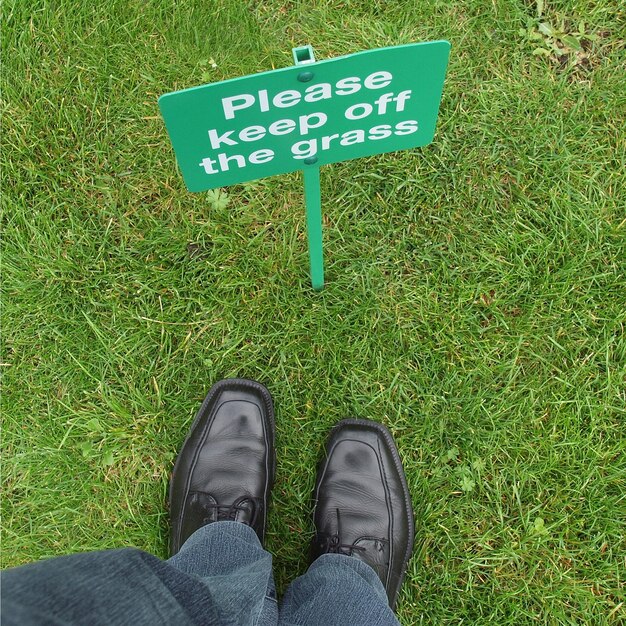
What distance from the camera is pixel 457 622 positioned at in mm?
1638

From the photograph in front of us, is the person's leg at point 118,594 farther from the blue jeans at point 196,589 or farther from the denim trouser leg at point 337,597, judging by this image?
the denim trouser leg at point 337,597

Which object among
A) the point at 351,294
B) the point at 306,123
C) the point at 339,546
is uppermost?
the point at 306,123

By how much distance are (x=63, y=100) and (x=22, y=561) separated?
1513 millimetres

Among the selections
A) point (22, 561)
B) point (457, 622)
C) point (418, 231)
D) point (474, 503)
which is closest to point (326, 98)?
point (418, 231)

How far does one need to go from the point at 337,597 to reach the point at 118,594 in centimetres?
67

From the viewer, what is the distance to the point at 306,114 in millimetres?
1015

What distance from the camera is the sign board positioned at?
3.03 ft

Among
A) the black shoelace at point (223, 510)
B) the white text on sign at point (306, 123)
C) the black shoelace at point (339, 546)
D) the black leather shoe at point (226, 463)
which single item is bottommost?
the black shoelace at point (339, 546)

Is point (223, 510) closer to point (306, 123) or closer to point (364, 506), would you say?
point (364, 506)

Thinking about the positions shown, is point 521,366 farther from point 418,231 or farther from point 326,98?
point 326,98

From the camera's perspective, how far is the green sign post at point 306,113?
3.03 feet

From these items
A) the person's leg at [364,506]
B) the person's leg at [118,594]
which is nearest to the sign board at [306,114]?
the person's leg at [118,594]

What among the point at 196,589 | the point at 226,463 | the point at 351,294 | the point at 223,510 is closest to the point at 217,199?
the point at 351,294

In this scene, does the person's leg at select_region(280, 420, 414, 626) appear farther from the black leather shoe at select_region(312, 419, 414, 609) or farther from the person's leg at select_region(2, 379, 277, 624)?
the person's leg at select_region(2, 379, 277, 624)
